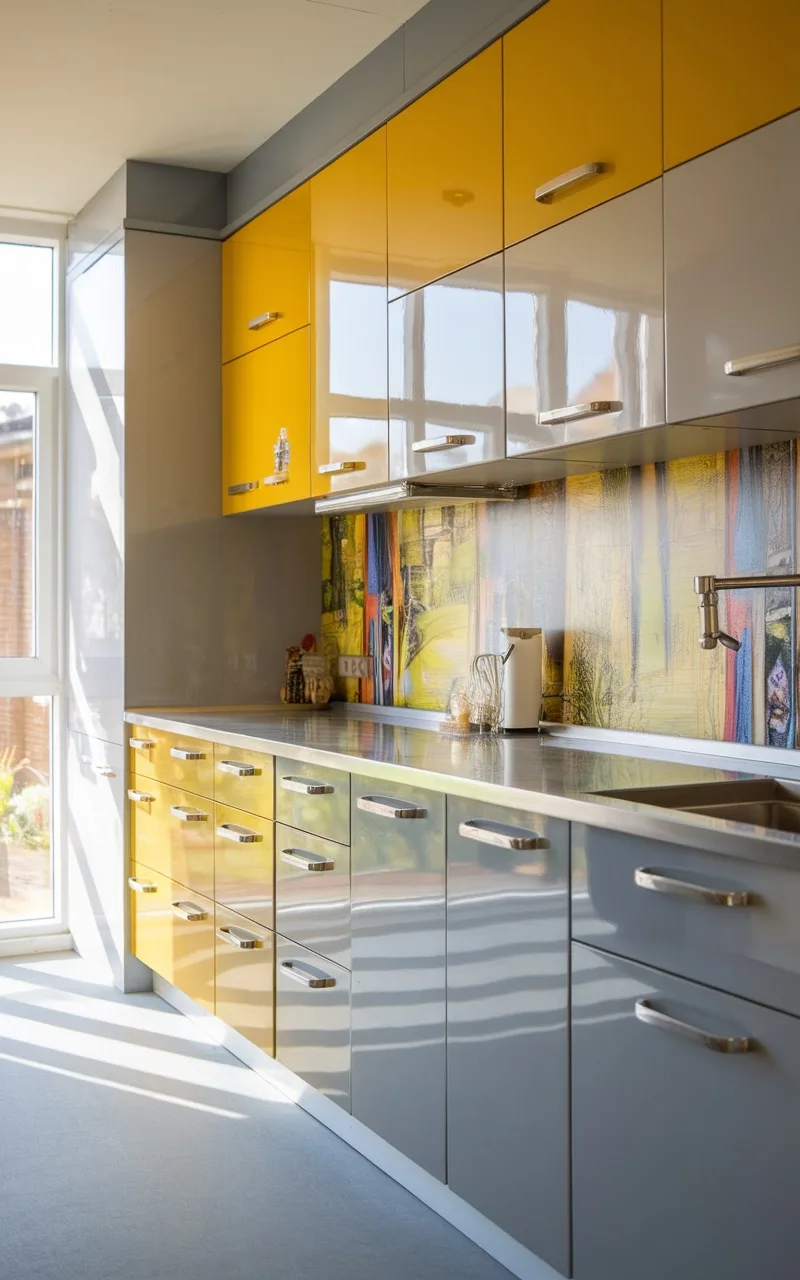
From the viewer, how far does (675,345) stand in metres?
2.06

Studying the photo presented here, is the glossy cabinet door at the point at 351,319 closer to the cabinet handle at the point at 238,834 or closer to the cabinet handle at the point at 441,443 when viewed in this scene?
the cabinet handle at the point at 441,443

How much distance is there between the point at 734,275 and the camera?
1937mm

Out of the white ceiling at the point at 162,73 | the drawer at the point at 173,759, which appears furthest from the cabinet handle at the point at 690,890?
the white ceiling at the point at 162,73

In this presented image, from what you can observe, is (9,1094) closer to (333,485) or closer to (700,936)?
(333,485)

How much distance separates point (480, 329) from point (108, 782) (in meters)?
2.10

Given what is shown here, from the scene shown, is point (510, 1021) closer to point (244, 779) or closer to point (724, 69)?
point (244, 779)

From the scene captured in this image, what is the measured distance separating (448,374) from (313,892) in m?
1.16

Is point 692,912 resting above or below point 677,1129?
above

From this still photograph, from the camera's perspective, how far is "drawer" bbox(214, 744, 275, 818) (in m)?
2.99

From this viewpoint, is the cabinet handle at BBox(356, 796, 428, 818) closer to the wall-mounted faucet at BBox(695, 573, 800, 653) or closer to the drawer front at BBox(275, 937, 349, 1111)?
the drawer front at BBox(275, 937, 349, 1111)

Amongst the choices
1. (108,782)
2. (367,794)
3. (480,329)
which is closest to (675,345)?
(480,329)

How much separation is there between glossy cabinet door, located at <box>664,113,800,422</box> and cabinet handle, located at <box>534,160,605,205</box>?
0.62 feet

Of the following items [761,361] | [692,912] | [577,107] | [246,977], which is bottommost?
[246,977]

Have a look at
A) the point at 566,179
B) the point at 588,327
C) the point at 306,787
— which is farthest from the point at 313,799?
the point at 566,179
